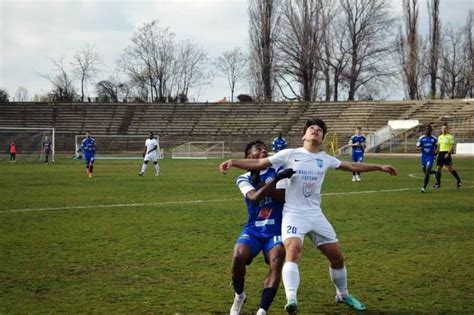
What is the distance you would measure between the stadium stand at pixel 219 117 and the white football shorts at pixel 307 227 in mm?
56313

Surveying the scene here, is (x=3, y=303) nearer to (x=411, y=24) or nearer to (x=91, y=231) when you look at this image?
(x=91, y=231)

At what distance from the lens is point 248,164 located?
6.75m

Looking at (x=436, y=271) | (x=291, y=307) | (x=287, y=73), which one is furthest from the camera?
(x=287, y=73)

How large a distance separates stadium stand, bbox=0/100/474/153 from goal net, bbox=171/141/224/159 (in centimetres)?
169

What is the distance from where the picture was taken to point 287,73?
266 ft

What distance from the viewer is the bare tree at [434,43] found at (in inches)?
3051

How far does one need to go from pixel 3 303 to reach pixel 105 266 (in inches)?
87.8

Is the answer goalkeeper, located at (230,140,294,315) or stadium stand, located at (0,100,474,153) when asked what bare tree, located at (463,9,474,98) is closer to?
stadium stand, located at (0,100,474,153)

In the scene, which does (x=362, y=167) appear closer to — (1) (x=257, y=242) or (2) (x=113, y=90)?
(1) (x=257, y=242)

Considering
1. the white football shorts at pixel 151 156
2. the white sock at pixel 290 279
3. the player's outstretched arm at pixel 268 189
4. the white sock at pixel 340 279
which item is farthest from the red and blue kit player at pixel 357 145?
the white sock at pixel 290 279

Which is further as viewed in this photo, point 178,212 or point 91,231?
point 178,212

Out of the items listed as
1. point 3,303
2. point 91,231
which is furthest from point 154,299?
point 91,231

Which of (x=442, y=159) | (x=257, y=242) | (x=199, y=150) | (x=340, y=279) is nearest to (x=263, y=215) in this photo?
(x=257, y=242)

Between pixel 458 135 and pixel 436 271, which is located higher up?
pixel 458 135
